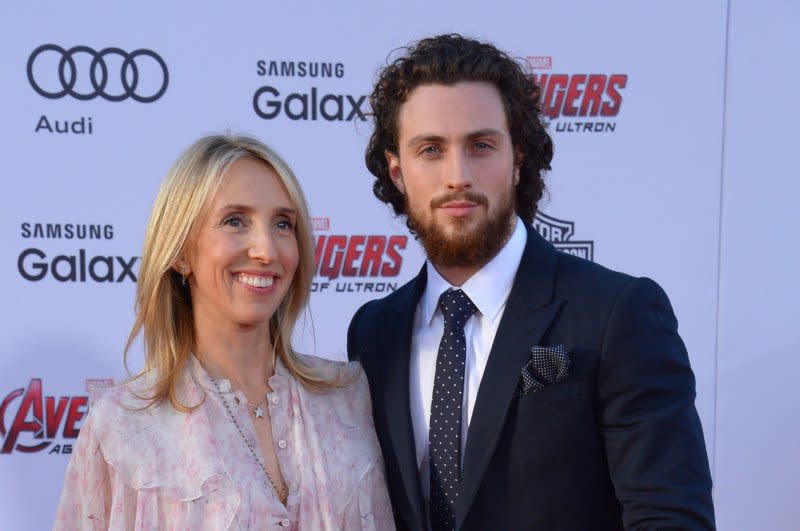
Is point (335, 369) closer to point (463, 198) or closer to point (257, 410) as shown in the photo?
point (257, 410)

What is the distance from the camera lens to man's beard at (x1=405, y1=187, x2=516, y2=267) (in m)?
2.11

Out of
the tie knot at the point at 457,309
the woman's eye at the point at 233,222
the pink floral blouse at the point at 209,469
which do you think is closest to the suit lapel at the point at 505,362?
the tie knot at the point at 457,309

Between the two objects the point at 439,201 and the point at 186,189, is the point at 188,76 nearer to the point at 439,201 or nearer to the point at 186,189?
the point at 186,189

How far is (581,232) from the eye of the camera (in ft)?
12.0

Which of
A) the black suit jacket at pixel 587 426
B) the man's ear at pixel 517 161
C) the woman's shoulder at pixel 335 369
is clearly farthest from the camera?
the man's ear at pixel 517 161

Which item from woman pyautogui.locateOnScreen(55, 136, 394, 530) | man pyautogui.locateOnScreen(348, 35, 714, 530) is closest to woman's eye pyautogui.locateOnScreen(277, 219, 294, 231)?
woman pyautogui.locateOnScreen(55, 136, 394, 530)

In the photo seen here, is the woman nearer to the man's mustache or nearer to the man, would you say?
the man

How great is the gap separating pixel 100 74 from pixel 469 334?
86.2 inches

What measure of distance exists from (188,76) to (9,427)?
5.50ft

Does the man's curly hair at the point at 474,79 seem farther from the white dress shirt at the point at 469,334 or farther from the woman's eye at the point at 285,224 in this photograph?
the woman's eye at the point at 285,224

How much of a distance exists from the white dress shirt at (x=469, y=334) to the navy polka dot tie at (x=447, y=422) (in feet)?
0.08

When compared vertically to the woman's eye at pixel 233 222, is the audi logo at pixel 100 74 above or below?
above

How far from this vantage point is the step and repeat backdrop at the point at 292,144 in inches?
135

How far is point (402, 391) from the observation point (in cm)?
214
